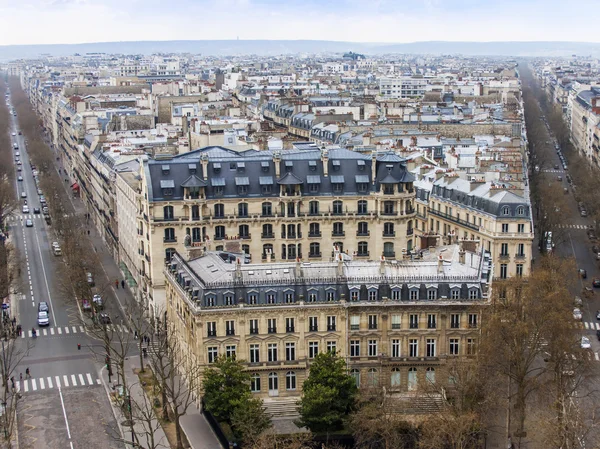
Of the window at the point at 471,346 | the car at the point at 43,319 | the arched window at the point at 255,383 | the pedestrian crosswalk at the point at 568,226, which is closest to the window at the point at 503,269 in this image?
the window at the point at 471,346

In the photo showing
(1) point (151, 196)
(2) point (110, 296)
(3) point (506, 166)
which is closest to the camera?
(1) point (151, 196)

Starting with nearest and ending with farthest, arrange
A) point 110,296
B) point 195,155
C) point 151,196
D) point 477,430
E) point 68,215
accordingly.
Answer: point 477,430 → point 151,196 → point 195,155 → point 110,296 → point 68,215

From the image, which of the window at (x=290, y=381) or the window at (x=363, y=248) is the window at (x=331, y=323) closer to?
the window at (x=290, y=381)

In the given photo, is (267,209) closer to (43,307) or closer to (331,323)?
(331,323)

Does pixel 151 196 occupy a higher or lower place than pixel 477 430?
higher

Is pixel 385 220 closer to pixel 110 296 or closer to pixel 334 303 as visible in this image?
pixel 334 303

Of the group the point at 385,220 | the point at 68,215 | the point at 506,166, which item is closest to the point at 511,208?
the point at 385,220

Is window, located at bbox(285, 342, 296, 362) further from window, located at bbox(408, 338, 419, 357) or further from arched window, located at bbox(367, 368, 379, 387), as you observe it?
window, located at bbox(408, 338, 419, 357)
